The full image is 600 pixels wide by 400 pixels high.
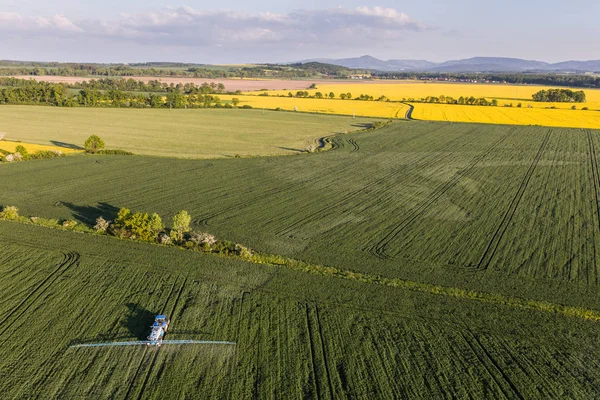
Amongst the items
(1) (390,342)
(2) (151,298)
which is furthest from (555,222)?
(2) (151,298)

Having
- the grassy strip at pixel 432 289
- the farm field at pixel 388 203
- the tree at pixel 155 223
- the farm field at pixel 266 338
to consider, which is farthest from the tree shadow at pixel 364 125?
the farm field at pixel 266 338

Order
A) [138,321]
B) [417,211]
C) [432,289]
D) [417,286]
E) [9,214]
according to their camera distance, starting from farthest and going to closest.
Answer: [417,211], [9,214], [417,286], [432,289], [138,321]

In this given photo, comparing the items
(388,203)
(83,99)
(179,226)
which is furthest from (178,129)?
(179,226)

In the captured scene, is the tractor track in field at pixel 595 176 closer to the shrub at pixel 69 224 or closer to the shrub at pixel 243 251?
the shrub at pixel 243 251

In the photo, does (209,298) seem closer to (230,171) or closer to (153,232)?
(153,232)

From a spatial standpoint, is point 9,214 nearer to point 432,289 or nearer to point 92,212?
point 92,212

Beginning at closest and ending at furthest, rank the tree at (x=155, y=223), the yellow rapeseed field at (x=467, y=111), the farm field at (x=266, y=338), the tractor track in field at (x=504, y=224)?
the farm field at (x=266, y=338) < the tractor track in field at (x=504, y=224) < the tree at (x=155, y=223) < the yellow rapeseed field at (x=467, y=111)
